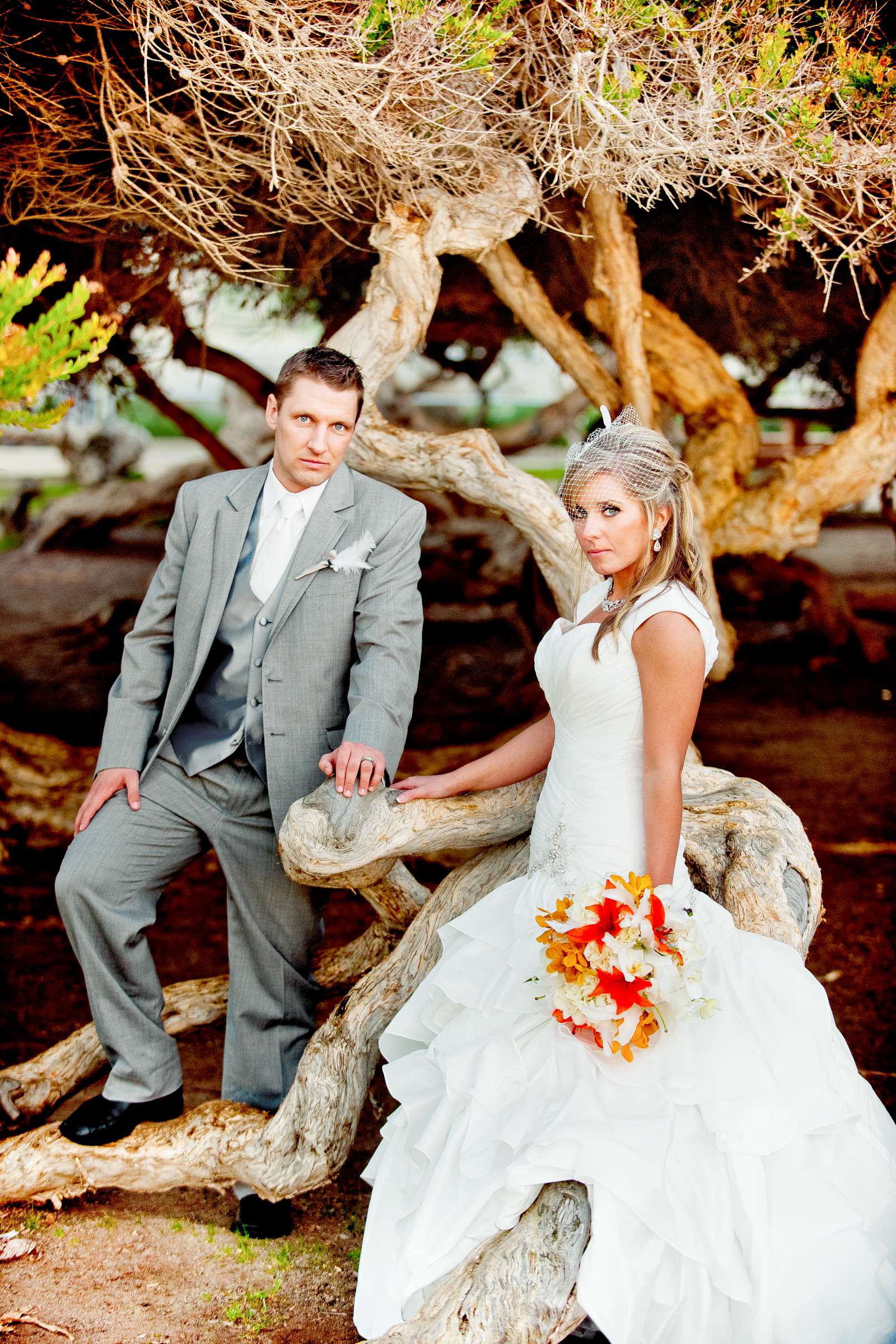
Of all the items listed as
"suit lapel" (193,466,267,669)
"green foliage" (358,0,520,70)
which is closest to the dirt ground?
"suit lapel" (193,466,267,669)

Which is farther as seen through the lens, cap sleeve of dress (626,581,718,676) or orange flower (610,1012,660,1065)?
cap sleeve of dress (626,581,718,676)

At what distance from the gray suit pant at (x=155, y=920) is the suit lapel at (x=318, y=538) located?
0.56 meters

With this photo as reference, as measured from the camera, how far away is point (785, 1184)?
2.62 m

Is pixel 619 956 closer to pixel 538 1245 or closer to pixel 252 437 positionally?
pixel 538 1245

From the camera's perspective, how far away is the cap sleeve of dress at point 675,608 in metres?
2.95

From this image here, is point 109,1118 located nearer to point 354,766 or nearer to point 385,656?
point 354,766

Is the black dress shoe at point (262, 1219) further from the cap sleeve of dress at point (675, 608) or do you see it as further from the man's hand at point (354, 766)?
the cap sleeve of dress at point (675, 608)

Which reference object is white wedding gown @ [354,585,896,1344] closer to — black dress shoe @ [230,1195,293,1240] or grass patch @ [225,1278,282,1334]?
grass patch @ [225,1278,282,1334]

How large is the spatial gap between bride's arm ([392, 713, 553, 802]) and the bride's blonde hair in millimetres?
568

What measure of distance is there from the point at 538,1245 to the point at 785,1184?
0.57 meters

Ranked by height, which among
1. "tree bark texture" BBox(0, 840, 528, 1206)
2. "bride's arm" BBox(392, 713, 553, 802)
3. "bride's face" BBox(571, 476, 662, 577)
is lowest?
"tree bark texture" BBox(0, 840, 528, 1206)

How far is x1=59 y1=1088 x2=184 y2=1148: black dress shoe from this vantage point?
358 centimetres

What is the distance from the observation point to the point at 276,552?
369cm

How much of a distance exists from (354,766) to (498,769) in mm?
473
